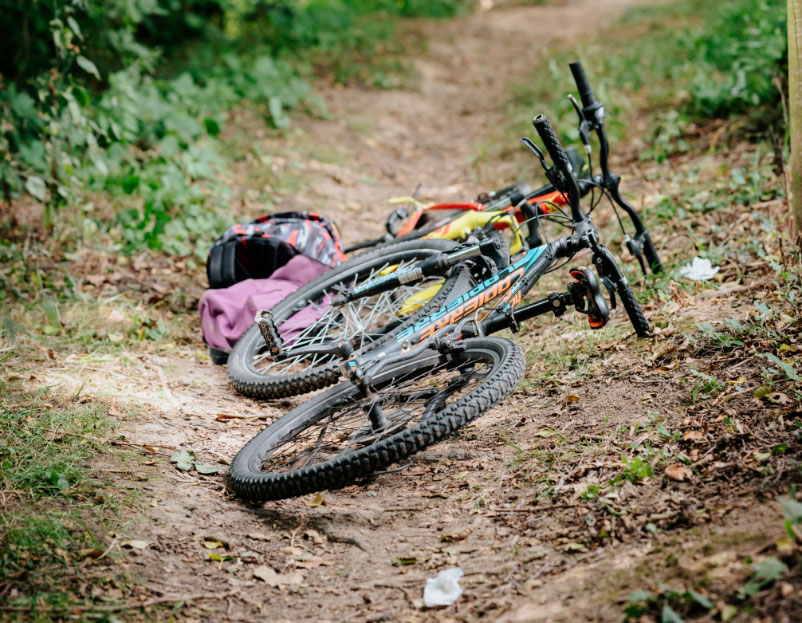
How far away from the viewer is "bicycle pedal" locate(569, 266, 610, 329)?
10.0 feet

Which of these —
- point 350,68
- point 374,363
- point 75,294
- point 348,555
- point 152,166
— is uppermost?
point 350,68

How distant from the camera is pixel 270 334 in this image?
11.7 feet

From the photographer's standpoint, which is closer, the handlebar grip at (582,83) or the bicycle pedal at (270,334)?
the bicycle pedal at (270,334)

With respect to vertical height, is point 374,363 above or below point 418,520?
above

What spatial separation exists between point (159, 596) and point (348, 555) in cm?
67

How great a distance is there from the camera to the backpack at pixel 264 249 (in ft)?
14.7

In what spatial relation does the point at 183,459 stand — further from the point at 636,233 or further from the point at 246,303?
the point at 636,233

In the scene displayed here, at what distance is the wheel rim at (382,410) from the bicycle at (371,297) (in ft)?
1.43

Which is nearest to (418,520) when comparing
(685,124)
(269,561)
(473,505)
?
(473,505)

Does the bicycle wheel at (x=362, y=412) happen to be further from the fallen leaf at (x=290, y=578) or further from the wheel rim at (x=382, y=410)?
the fallen leaf at (x=290, y=578)

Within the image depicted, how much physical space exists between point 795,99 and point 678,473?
90.1 inches

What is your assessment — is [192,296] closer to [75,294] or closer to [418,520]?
[75,294]

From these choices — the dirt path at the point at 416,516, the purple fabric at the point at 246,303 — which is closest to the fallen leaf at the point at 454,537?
the dirt path at the point at 416,516

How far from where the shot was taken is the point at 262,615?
2.27m
